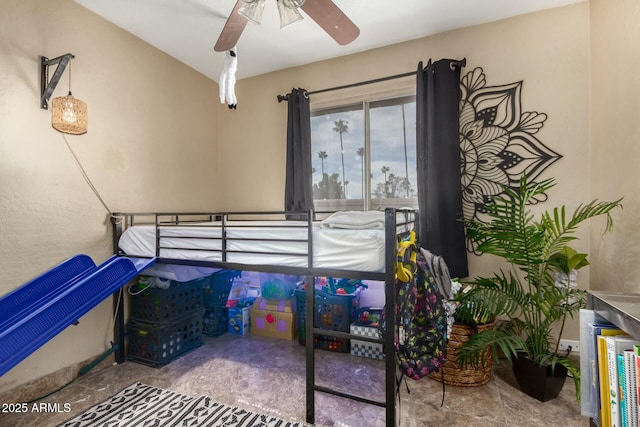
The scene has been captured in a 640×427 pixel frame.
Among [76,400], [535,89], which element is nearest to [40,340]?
[76,400]

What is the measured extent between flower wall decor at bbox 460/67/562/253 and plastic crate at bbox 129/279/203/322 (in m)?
2.39

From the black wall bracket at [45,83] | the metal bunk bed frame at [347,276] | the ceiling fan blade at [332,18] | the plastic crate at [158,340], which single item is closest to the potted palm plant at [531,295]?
the metal bunk bed frame at [347,276]

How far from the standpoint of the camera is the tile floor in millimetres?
1685

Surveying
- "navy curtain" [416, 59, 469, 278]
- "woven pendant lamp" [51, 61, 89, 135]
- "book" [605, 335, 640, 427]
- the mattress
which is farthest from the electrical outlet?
"woven pendant lamp" [51, 61, 89, 135]

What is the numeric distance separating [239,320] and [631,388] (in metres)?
2.73

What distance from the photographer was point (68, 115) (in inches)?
75.7

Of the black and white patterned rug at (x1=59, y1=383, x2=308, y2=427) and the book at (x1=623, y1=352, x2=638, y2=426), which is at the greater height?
the book at (x1=623, y1=352, x2=638, y2=426)

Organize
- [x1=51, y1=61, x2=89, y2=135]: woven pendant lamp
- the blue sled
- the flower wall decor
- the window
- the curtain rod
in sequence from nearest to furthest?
the blue sled → [x1=51, y1=61, x2=89, y2=135]: woven pendant lamp → the flower wall decor → the curtain rod → the window

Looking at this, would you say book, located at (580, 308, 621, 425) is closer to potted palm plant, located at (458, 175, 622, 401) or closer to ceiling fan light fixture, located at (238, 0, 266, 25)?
potted palm plant, located at (458, 175, 622, 401)

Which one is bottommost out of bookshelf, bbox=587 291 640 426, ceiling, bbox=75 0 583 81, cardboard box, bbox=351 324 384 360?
cardboard box, bbox=351 324 384 360

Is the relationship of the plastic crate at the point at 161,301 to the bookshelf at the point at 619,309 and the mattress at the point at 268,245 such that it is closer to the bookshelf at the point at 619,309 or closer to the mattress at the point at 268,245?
the mattress at the point at 268,245

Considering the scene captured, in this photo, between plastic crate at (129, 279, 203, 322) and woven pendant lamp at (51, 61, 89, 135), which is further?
plastic crate at (129, 279, 203, 322)

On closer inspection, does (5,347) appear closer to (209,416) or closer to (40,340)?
(40,340)

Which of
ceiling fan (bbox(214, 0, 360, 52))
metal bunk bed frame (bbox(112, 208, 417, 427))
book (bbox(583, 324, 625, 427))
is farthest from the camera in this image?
ceiling fan (bbox(214, 0, 360, 52))
